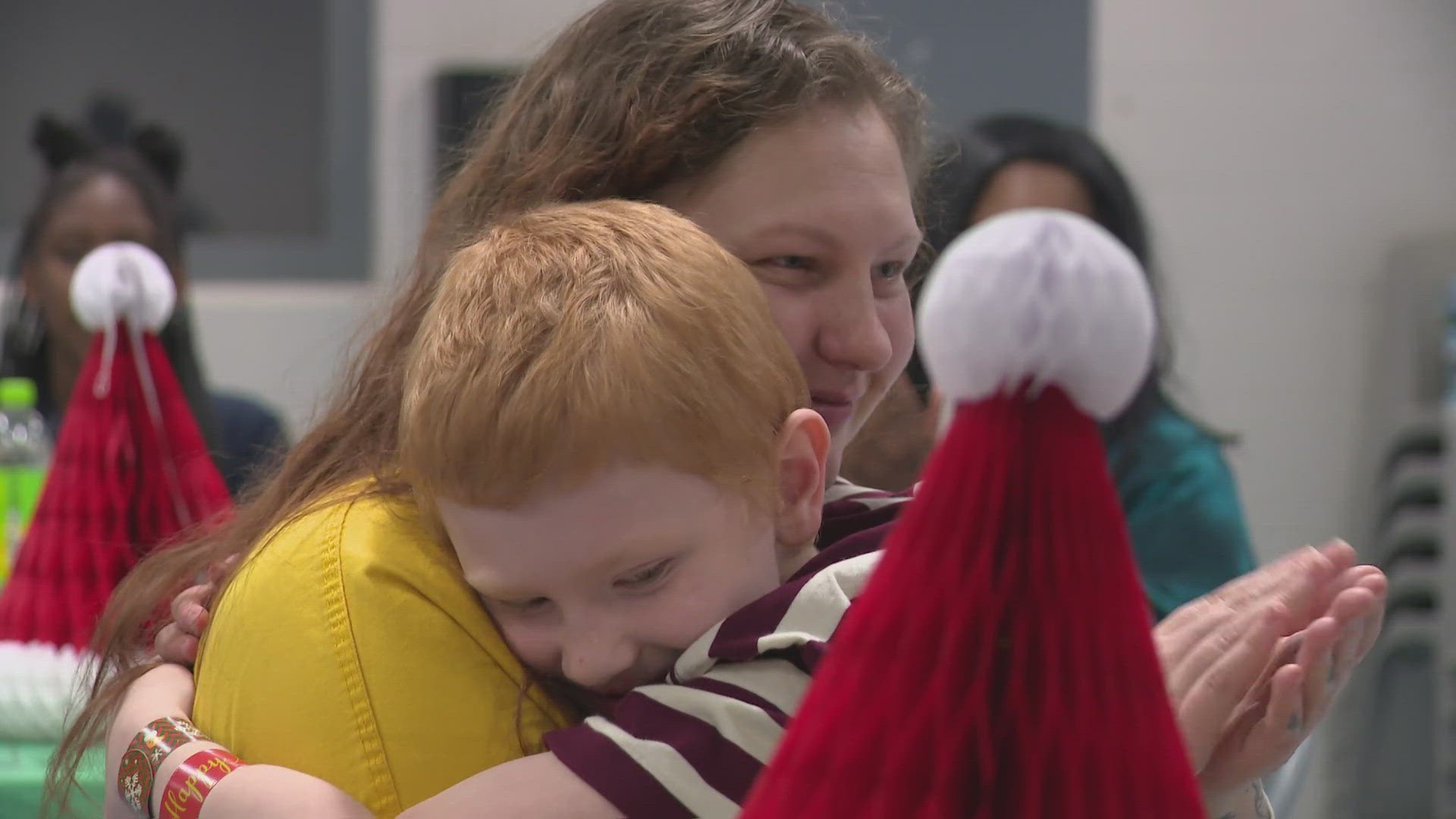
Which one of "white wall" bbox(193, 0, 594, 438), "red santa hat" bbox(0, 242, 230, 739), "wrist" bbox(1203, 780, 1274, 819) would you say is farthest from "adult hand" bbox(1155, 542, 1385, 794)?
"white wall" bbox(193, 0, 594, 438)

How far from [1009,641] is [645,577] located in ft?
1.04

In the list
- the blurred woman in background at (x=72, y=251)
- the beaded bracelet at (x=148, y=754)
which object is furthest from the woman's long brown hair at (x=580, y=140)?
the blurred woman in background at (x=72, y=251)

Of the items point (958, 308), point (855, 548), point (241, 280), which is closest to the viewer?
point (958, 308)

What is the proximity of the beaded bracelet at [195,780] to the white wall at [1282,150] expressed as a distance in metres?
3.04

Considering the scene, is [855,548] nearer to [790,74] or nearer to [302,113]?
[790,74]

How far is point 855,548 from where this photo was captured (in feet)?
2.78

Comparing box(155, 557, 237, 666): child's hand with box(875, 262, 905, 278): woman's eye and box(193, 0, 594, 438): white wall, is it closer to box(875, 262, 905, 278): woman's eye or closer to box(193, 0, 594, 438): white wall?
box(875, 262, 905, 278): woman's eye

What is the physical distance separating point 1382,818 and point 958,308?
11.9ft

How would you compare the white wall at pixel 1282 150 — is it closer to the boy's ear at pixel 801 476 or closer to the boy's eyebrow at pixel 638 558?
the boy's ear at pixel 801 476

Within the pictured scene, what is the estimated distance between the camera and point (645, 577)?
2.61 ft

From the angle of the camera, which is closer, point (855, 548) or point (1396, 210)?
point (855, 548)

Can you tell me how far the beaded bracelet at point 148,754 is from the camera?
0.90 m

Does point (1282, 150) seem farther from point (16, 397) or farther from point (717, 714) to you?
point (717, 714)

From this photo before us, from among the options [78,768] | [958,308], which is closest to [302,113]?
[78,768]
